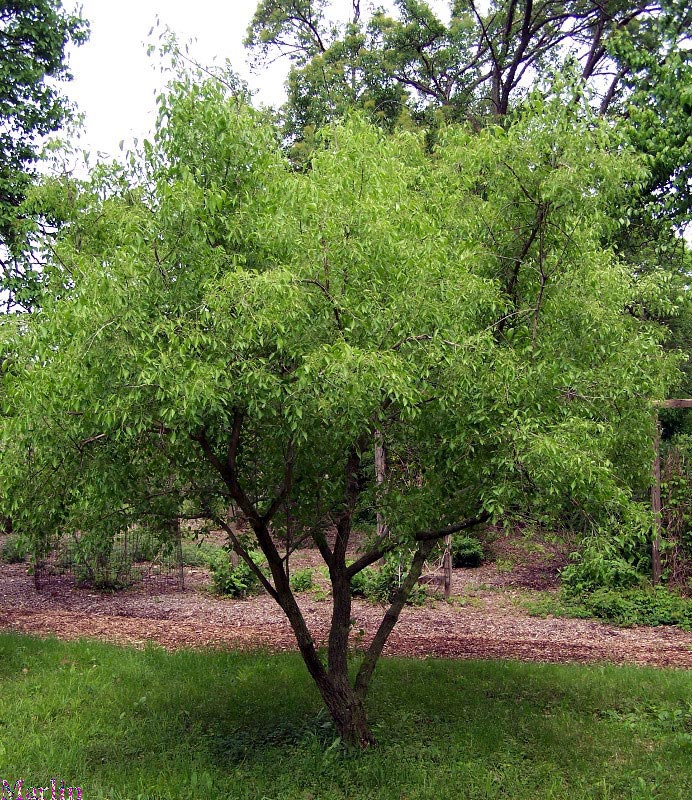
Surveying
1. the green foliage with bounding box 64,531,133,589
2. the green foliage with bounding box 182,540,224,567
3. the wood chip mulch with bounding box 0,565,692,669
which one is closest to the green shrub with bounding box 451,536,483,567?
the wood chip mulch with bounding box 0,565,692,669

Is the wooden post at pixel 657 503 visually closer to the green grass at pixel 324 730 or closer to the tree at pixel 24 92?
the green grass at pixel 324 730

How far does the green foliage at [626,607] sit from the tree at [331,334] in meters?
5.31

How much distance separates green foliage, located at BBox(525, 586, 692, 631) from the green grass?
2481mm

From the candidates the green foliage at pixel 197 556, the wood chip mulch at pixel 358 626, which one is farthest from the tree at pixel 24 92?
the green foliage at pixel 197 556

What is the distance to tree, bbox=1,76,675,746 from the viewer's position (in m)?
3.94

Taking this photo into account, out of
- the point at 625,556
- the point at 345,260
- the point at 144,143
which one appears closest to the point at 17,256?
the point at 144,143

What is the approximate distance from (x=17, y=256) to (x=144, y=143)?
15.7 ft

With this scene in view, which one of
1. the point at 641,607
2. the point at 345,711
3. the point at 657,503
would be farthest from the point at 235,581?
the point at 345,711

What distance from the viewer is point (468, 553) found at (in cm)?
1374

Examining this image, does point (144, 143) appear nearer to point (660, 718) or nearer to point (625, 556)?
point (660, 718)

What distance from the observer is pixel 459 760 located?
550cm

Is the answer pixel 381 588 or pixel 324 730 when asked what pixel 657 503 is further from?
pixel 324 730

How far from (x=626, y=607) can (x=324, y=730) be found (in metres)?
5.83

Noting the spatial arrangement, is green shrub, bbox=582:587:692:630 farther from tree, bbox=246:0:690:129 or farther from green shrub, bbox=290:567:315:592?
tree, bbox=246:0:690:129
